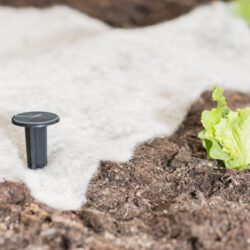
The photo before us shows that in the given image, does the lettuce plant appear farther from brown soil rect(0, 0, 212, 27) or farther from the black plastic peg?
brown soil rect(0, 0, 212, 27)

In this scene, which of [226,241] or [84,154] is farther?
[84,154]

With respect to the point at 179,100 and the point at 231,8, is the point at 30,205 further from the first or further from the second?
the point at 231,8

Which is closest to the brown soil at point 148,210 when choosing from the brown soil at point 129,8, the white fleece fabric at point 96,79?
the white fleece fabric at point 96,79

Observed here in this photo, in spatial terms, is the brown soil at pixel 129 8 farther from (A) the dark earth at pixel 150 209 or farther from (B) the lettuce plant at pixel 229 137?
(B) the lettuce plant at pixel 229 137

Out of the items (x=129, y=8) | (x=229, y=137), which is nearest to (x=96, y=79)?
(x=229, y=137)

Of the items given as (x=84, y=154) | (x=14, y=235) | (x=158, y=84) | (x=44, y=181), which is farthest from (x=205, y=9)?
(x=14, y=235)

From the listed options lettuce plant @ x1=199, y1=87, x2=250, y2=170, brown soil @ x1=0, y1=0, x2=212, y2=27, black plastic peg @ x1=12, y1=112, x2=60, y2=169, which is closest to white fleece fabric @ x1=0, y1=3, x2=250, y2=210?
black plastic peg @ x1=12, y1=112, x2=60, y2=169
